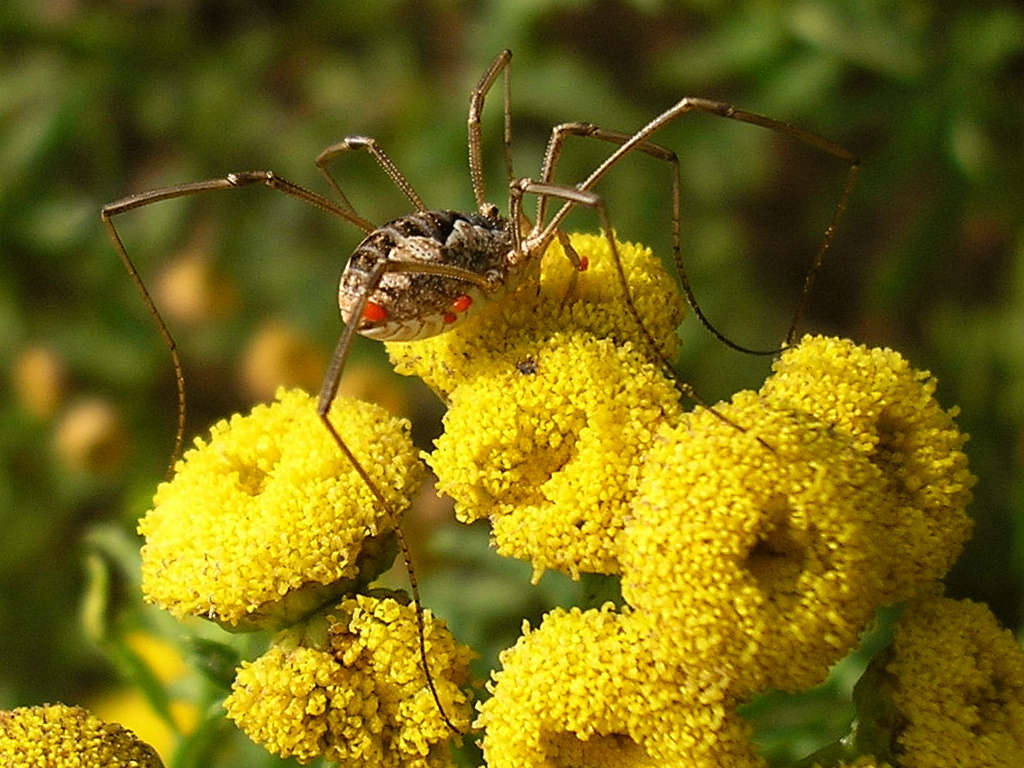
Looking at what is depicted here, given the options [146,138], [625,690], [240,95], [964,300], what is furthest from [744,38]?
[625,690]

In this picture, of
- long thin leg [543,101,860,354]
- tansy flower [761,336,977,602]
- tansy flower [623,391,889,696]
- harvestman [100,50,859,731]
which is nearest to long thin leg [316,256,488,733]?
harvestman [100,50,859,731]

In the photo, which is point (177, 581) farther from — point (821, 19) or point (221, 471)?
point (821, 19)

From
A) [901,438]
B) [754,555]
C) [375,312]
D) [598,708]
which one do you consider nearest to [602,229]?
[375,312]

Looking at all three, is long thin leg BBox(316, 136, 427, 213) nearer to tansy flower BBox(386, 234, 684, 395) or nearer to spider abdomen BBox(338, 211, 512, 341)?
spider abdomen BBox(338, 211, 512, 341)

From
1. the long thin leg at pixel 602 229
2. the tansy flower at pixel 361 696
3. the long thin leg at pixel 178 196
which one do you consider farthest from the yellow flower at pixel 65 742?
the long thin leg at pixel 602 229

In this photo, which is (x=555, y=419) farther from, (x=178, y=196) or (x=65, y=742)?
(x=178, y=196)
